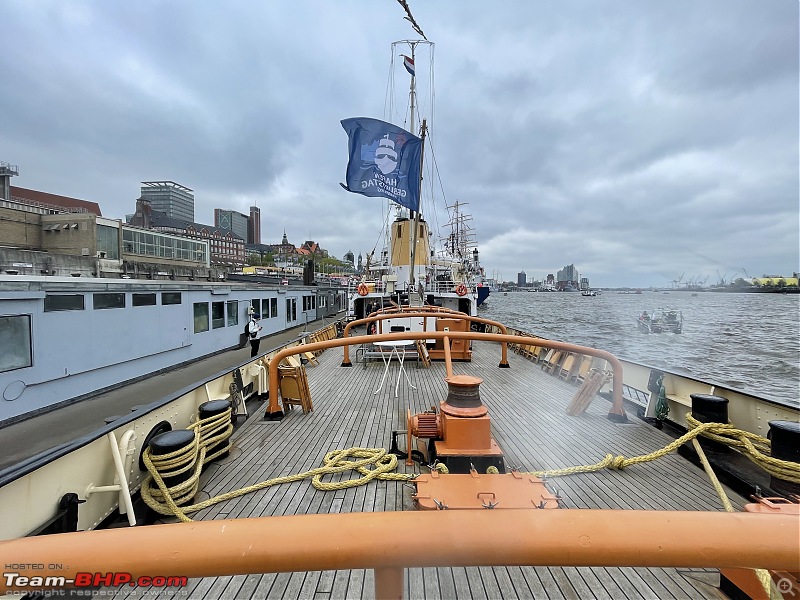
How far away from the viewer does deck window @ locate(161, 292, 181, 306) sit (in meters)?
12.0

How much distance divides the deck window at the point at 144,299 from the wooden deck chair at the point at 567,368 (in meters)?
11.6

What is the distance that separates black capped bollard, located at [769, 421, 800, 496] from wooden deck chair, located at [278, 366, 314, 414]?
5421 mm

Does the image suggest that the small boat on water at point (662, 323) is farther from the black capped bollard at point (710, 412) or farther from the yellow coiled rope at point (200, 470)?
the yellow coiled rope at point (200, 470)

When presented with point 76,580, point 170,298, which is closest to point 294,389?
point 76,580

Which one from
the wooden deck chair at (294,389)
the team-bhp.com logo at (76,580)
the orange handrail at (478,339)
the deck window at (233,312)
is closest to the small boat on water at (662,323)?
the orange handrail at (478,339)

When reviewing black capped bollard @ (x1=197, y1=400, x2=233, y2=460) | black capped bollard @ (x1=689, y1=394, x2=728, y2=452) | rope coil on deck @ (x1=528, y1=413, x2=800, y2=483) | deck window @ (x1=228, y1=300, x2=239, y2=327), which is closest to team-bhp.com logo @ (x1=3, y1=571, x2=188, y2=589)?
rope coil on deck @ (x1=528, y1=413, x2=800, y2=483)

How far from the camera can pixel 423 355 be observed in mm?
9758

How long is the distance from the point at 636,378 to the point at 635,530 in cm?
666

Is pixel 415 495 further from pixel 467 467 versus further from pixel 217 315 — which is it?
pixel 217 315

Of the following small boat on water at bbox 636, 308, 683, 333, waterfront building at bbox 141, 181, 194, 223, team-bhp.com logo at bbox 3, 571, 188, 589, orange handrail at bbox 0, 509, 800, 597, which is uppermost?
waterfront building at bbox 141, 181, 194, 223

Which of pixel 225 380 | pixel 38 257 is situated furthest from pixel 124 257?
pixel 225 380

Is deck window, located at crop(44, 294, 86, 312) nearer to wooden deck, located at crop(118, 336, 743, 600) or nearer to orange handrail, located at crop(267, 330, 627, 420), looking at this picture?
wooden deck, located at crop(118, 336, 743, 600)

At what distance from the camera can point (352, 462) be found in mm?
4008

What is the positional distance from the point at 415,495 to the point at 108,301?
10.6 m
